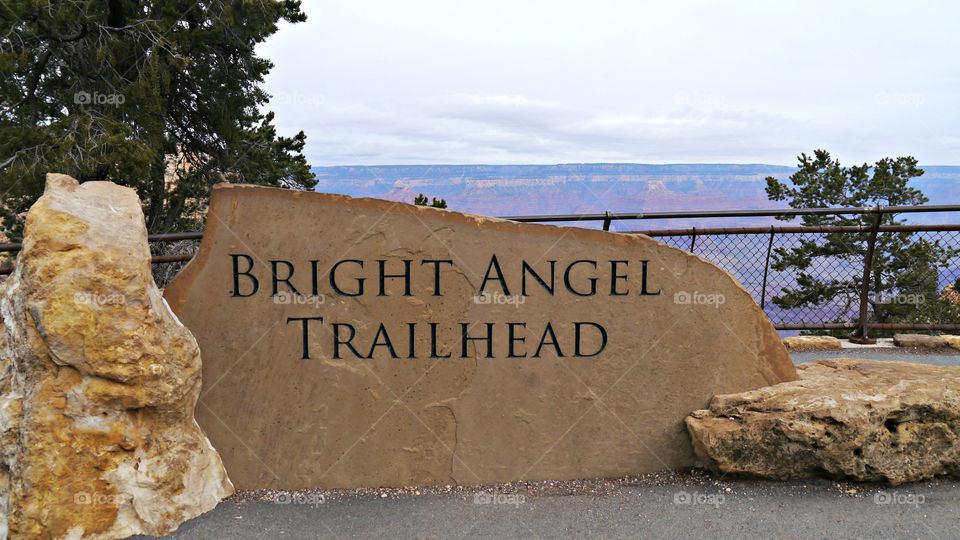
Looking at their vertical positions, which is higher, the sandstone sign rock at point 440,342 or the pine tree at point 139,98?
the pine tree at point 139,98

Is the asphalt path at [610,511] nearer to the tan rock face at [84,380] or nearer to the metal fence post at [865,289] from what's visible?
the tan rock face at [84,380]

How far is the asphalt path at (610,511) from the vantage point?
10.5 feet

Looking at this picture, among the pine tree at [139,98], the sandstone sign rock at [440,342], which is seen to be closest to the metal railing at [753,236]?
the sandstone sign rock at [440,342]

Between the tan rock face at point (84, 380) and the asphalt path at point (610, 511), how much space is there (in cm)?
40

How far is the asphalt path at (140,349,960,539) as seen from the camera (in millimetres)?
3197

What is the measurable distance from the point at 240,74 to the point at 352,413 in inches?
356

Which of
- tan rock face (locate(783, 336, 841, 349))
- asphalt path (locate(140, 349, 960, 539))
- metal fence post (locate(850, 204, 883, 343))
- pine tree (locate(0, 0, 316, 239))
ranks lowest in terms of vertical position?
asphalt path (locate(140, 349, 960, 539))

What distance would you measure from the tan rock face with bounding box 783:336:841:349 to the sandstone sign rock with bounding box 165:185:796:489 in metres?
2.96

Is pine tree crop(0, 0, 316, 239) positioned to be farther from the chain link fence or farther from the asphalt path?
the chain link fence

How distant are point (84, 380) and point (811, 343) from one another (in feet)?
19.9

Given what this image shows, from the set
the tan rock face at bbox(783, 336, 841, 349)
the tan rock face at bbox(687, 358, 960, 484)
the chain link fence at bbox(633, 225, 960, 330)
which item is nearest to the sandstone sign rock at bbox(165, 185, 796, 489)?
the tan rock face at bbox(687, 358, 960, 484)

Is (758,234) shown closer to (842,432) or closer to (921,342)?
(921,342)

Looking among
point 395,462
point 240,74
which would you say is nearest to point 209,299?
point 395,462

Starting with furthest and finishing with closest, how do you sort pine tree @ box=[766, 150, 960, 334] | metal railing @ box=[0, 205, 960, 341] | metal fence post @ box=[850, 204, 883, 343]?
pine tree @ box=[766, 150, 960, 334], metal fence post @ box=[850, 204, 883, 343], metal railing @ box=[0, 205, 960, 341]
